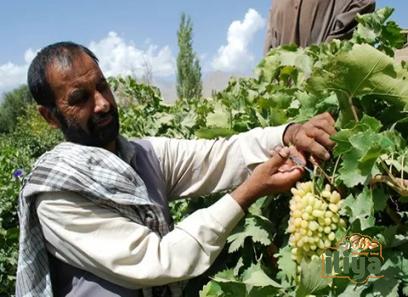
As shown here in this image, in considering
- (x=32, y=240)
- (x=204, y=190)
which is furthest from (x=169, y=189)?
(x=32, y=240)

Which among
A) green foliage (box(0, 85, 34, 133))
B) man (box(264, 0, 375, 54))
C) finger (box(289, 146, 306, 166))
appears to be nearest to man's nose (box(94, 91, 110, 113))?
finger (box(289, 146, 306, 166))

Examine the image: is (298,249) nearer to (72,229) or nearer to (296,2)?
(72,229)

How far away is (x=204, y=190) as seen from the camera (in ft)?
7.12

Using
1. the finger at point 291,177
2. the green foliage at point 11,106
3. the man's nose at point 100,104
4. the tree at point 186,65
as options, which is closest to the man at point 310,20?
the man's nose at point 100,104

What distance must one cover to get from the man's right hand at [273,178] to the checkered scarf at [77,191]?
0.37 metres

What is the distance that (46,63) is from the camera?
201 cm

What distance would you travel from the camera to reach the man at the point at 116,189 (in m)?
1.72

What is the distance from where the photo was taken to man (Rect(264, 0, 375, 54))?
12.2ft

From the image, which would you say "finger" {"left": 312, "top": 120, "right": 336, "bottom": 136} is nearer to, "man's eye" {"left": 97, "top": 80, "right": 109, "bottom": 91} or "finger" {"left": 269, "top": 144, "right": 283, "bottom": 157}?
"finger" {"left": 269, "top": 144, "right": 283, "bottom": 157}

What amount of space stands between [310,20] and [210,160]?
8.06 ft

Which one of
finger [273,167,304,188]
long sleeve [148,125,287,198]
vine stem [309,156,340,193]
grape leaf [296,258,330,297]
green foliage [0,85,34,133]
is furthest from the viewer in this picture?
green foliage [0,85,34,133]

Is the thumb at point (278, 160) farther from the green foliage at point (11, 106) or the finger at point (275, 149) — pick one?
the green foliage at point (11, 106)

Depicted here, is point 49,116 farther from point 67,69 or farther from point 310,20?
point 310,20

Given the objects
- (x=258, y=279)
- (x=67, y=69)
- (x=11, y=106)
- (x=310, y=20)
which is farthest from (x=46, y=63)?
(x=11, y=106)
